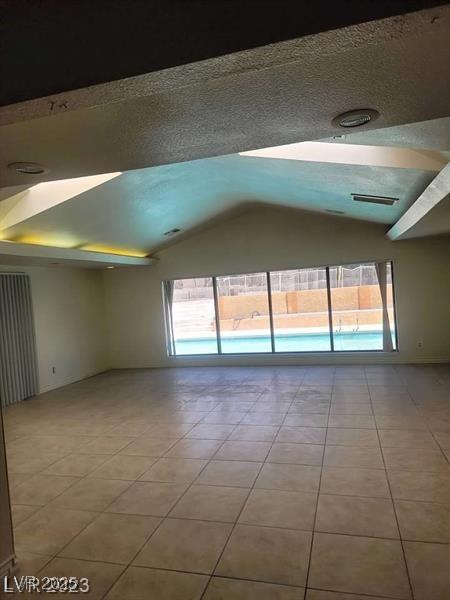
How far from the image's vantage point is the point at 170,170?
191 inches

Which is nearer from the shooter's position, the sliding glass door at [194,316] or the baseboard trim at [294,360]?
the baseboard trim at [294,360]

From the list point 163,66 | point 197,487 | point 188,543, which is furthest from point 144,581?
point 163,66

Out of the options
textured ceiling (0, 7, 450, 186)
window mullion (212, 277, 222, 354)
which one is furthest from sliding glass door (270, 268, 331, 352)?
textured ceiling (0, 7, 450, 186)

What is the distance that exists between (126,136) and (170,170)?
10.7ft

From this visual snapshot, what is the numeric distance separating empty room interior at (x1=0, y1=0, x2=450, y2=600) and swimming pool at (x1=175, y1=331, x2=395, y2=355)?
0.18 feet

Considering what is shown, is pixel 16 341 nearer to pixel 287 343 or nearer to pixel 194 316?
pixel 194 316

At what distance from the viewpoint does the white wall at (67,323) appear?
714 cm

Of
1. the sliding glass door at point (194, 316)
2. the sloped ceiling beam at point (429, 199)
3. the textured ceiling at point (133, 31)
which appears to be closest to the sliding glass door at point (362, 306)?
the sloped ceiling beam at point (429, 199)

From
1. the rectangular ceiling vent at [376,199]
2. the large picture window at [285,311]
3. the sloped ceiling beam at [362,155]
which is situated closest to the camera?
the sloped ceiling beam at [362,155]

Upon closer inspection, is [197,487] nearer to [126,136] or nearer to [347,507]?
[347,507]

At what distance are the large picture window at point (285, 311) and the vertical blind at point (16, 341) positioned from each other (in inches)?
112

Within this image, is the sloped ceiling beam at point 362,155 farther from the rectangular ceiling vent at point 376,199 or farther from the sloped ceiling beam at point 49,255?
the sloped ceiling beam at point 49,255

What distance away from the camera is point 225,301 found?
8.62 metres

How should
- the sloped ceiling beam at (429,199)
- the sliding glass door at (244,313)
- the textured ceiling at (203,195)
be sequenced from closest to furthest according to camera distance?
the sloped ceiling beam at (429,199) → the textured ceiling at (203,195) → the sliding glass door at (244,313)
